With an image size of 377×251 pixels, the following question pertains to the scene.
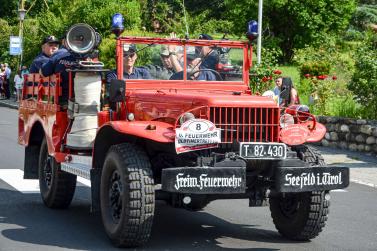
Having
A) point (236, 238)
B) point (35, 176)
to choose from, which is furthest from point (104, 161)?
point (35, 176)

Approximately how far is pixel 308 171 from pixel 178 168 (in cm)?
118

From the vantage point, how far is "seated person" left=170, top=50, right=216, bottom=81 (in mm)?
9133

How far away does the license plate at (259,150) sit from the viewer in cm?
759

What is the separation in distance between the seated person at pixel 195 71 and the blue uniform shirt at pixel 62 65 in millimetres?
1389

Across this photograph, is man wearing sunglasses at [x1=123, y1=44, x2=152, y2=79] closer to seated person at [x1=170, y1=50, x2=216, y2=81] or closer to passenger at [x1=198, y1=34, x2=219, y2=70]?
seated person at [x1=170, y1=50, x2=216, y2=81]

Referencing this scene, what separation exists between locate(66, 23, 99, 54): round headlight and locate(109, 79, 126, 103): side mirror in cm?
139

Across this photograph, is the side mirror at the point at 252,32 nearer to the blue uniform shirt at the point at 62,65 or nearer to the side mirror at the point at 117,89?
the side mirror at the point at 117,89

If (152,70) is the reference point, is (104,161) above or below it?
below

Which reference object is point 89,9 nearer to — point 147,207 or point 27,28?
point 27,28

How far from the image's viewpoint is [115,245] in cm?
792

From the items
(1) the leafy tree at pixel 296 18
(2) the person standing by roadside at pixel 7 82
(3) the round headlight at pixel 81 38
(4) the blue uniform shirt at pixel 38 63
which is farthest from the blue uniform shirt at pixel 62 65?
(1) the leafy tree at pixel 296 18

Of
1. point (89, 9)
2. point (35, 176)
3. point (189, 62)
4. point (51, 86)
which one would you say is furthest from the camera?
point (89, 9)

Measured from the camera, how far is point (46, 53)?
11344 millimetres

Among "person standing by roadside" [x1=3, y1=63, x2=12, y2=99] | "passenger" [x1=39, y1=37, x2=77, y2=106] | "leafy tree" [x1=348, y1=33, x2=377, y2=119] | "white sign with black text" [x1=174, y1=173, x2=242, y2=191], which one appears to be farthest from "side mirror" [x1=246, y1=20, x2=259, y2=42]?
"person standing by roadside" [x1=3, y1=63, x2=12, y2=99]
